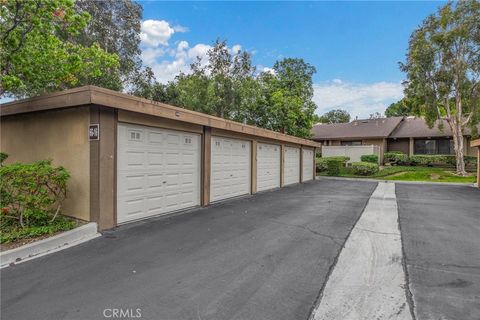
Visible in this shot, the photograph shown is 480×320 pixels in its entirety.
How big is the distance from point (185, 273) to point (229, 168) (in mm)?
6276

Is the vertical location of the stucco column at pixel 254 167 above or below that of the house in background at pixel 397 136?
below

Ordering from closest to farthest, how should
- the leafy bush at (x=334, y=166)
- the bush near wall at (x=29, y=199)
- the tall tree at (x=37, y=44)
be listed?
the bush near wall at (x=29, y=199), the tall tree at (x=37, y=44), the leafy bush at (x=334, y=166)

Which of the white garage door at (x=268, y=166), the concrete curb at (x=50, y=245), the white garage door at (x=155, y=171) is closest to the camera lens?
the concrete curb at (x=50, y=245)

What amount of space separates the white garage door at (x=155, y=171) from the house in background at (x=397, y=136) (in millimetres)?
22044

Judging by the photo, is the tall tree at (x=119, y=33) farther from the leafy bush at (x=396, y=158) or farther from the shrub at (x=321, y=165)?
the leafy bush at (x=396, y=158)

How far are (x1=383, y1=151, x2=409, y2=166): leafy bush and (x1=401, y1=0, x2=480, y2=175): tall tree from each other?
4.50 metres

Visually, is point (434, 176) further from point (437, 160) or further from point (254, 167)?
point (254, 167)

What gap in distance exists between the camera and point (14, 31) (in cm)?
705

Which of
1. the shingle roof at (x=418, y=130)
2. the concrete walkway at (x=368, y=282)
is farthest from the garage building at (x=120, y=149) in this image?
the shingle roof at (x=418, y=130)

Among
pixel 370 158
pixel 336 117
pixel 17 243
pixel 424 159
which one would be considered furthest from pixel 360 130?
pixel 17 243

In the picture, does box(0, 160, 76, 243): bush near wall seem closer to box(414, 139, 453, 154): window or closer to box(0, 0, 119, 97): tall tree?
box(0, 0, 119, 97): tall tree

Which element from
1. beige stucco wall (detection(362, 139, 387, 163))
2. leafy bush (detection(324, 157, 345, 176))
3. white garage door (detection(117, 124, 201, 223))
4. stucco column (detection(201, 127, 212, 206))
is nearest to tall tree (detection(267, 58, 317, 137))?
leafy bush (detection(324, 157, 345, 176))

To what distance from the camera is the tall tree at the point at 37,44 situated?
21.4 feet

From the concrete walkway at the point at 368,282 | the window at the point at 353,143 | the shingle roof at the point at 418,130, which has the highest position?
the shingle roof at the point at 418,130
